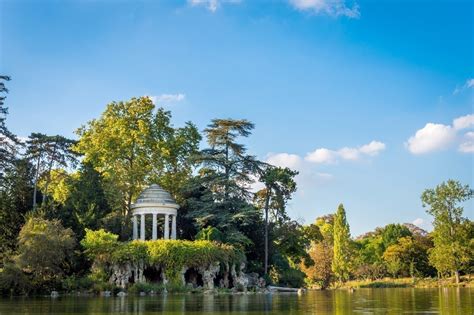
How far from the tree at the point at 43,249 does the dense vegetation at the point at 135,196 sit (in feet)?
0.24

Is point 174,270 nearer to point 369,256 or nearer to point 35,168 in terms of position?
point 35,168

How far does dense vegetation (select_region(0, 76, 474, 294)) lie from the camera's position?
1459 inches

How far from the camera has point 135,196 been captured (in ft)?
159

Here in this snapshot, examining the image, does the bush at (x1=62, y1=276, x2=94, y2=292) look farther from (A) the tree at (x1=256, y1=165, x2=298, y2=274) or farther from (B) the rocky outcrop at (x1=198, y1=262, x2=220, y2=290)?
(A) the tree at (x1=256, y1=165, x2=298, y2=274)

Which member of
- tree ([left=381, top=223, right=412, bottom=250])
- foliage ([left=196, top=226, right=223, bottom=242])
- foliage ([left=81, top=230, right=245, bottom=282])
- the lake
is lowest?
the lake

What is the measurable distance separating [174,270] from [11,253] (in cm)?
1037

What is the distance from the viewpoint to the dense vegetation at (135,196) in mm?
37062

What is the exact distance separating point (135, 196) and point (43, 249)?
51.3 feet

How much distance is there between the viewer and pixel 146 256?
37.6 metres

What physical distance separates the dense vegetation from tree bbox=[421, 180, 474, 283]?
0.34ft

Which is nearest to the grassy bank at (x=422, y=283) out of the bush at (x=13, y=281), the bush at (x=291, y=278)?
the bush at (x=291, y=278)

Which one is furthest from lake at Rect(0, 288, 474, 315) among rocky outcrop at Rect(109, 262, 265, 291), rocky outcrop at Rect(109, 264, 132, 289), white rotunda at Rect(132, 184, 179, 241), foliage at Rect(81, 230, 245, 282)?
white rotunda at Rect(132, 184, 179, 241)

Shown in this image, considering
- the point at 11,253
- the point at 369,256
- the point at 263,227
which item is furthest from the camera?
the point at 369,256

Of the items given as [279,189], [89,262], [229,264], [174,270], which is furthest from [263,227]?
[89,262]
